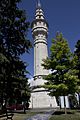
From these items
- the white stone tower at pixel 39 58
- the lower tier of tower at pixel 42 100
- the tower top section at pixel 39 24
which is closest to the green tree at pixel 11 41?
the white stone tower at pixel 39 58

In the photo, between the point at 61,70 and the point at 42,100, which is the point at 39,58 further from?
the point at 61,70

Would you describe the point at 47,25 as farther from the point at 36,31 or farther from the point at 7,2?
the point at 7,2

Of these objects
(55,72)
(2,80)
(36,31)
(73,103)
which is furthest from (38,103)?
(2,80)

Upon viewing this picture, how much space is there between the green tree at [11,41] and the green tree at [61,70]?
5.19 metres

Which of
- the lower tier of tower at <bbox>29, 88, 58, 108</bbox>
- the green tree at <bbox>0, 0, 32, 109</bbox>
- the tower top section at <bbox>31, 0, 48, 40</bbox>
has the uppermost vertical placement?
the tower top section at <bbox>31, 0, 48, 40</bbox>

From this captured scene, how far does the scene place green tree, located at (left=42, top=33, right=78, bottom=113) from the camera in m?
27.1

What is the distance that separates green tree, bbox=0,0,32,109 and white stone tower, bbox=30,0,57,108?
33.2 metres

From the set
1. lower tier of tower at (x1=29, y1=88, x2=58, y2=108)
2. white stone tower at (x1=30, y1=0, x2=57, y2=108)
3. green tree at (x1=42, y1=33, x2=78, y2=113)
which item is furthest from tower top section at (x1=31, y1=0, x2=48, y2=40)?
green tree at (x1=42, y1=33, x2=78, y2=113)

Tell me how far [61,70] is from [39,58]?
36088mm

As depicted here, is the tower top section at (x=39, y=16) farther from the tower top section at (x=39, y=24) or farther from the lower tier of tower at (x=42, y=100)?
Answer: the lower tier of tower at (x=42, y=100)

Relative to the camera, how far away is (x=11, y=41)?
23344 millimetres

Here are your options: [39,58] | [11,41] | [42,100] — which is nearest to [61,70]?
[11,41]

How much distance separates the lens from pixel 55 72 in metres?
28.9

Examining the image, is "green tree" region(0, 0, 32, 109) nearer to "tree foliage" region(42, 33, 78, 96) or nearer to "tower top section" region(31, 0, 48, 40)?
"tree foliage" region(42, 33, 78, 96)
